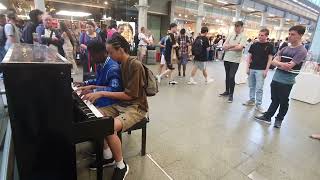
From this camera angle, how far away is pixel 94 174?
2.01 meters

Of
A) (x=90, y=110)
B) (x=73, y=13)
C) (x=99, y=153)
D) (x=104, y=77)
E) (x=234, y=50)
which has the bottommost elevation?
(x=99, y=153)

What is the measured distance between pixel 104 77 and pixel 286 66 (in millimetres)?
2409

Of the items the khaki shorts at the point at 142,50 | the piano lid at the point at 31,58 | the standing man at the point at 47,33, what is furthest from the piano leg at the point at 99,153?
the khaki shorts at the point at 142,50

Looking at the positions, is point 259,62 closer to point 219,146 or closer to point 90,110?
point 219,146

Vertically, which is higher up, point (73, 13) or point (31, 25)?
point (73, 13)

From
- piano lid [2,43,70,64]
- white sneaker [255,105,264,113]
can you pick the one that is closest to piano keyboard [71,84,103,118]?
piano lid [2,43,70,64]

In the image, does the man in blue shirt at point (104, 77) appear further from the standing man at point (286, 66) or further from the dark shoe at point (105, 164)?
the standing man at point (286, 66)

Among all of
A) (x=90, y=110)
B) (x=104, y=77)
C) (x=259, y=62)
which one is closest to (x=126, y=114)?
(x=90, y=110)

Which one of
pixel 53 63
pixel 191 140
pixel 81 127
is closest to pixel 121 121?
pixel 81 127

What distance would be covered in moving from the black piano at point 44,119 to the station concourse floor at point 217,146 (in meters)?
0.62

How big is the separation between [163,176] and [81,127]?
98 cm

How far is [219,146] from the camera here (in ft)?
8.62

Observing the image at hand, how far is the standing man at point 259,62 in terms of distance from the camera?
3701mm

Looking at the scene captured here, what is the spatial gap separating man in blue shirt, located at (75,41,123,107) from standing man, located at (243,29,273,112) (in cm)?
277
